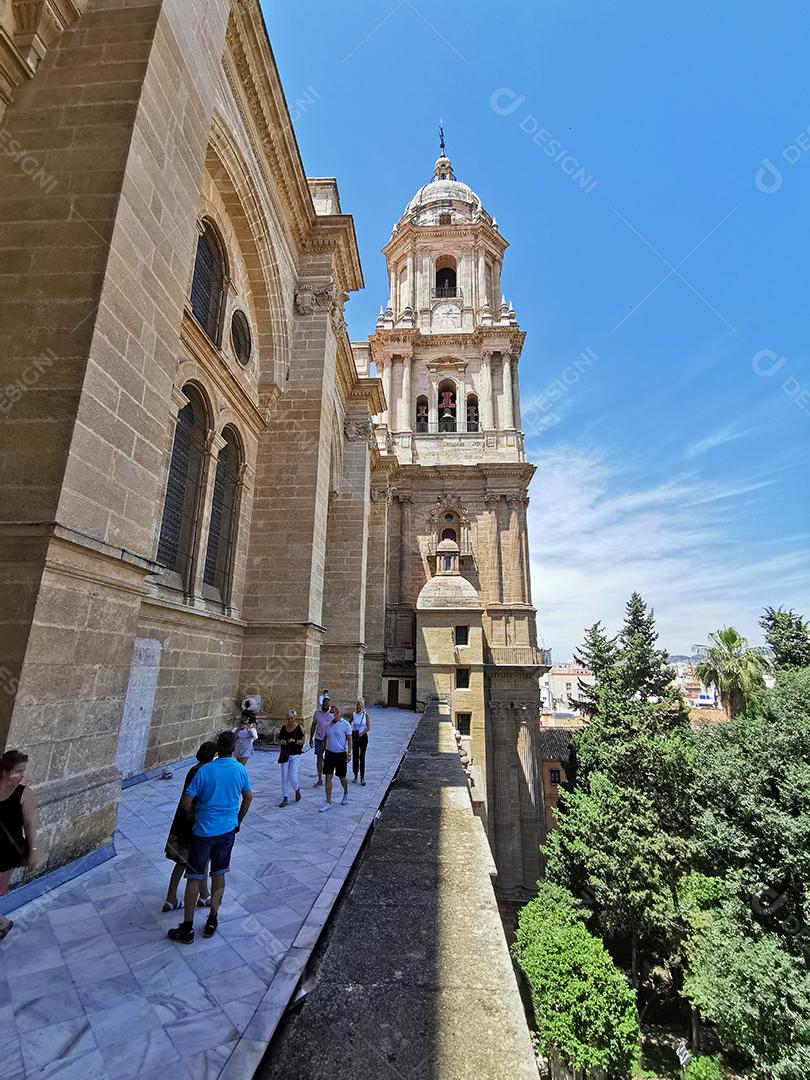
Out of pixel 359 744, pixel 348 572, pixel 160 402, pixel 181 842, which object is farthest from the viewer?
pixel 348 572

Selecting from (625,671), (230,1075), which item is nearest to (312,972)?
(230,1075)

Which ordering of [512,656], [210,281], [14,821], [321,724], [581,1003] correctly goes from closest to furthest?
[14,821] < [321,724] < [210,281] < [581,1003] < [512,656]

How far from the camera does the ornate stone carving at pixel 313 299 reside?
12.9 meters

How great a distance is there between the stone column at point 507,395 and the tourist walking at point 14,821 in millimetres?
27461

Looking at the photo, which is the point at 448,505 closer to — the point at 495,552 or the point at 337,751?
the point at 495,552

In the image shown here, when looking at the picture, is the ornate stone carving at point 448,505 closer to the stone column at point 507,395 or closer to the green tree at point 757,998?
the stone column at point 507,395

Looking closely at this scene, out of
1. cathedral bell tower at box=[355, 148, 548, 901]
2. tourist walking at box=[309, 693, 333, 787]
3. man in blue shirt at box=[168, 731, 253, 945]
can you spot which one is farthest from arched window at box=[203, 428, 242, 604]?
cathedral bell tower at box=[355, 148, 548, 901]

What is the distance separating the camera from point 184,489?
30.2 feet

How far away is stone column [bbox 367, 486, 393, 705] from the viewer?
22.3 metres

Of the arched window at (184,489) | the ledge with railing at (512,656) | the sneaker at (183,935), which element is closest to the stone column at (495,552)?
the ledge with railing at (512,656)

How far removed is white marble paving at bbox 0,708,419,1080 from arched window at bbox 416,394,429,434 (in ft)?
87.5

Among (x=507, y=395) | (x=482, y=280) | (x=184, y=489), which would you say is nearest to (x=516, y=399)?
(x=507, y=395)

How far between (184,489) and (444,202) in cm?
3394

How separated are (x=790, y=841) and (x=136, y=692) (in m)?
15.4
